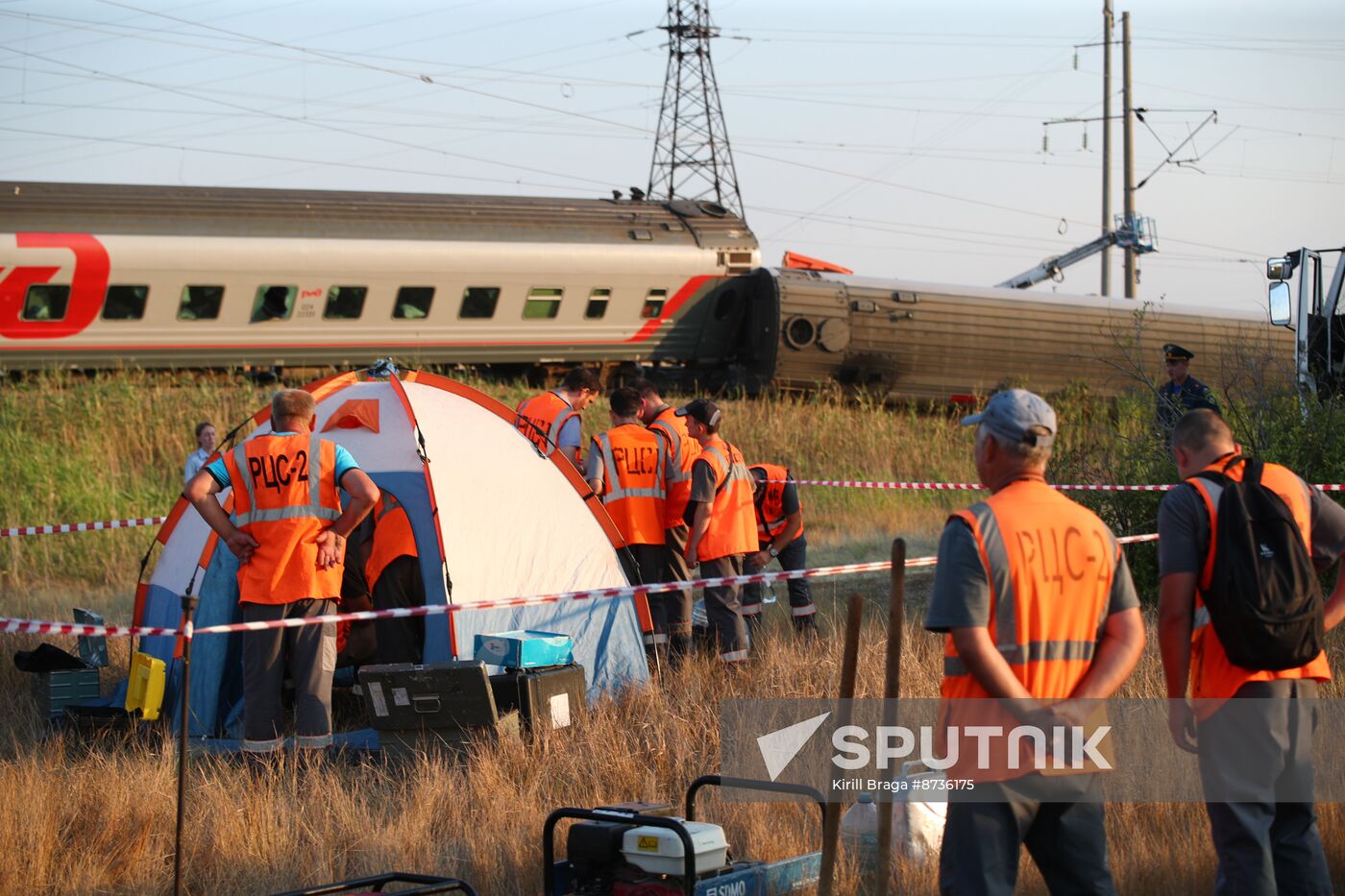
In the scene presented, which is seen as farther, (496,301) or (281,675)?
(496,301)

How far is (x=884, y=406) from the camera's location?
23.0 meters

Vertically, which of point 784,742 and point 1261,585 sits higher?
point 1261,585

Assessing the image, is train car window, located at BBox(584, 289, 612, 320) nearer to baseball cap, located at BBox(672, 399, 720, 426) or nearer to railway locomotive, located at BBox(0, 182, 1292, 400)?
railway locomotive, located at BBox(0, 182, 1292, 400)

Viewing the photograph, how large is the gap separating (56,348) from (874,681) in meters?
13.5

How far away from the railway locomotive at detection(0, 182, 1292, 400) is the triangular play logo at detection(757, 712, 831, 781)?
991 centimetres

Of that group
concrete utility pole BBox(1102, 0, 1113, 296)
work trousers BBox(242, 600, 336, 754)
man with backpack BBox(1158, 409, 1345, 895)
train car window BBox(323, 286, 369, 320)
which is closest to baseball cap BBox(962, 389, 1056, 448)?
man with backpack BBox(1158, 409, 1345, 895)

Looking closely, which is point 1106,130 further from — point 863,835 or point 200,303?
point 863,835

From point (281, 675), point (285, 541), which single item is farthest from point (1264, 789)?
point (281, 675)

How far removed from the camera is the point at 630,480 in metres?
9.16

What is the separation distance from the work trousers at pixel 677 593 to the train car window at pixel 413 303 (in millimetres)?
11249

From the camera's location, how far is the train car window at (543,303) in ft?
67.8

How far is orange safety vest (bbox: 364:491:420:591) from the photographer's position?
8031mm

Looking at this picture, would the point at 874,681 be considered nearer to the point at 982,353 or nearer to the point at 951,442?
the point at 951,442

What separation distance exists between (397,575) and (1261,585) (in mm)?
5064
